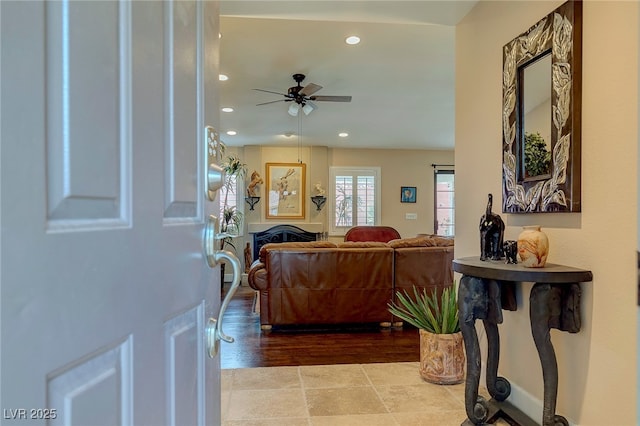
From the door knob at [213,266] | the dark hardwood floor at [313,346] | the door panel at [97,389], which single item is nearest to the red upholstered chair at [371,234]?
the dark hardwood floor at [313,346]

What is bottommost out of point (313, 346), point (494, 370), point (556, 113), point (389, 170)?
point (313, 346)

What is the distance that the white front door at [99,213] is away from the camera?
0.40 meters

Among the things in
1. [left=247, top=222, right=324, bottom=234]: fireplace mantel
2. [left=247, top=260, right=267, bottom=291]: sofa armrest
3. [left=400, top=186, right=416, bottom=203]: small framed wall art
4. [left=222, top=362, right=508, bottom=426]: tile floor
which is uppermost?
[left=400, top=186, right=416, bottom=203]: small framed wall art

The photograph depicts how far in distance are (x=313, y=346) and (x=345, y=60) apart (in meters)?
2.60

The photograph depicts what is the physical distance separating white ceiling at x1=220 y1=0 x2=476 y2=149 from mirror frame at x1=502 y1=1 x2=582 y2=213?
0.76 metres

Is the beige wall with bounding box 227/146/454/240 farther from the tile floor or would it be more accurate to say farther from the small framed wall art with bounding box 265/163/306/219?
the tile floor

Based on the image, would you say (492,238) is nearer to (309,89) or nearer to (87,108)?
(87,108)

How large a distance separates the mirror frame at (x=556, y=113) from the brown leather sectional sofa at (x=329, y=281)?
6.98ft

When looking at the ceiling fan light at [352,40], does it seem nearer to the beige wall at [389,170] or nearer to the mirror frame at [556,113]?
the mirror frame at [556,113]

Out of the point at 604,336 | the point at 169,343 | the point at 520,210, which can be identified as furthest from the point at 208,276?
the point at 520,210

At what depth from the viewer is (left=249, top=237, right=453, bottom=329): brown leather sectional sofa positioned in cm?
402

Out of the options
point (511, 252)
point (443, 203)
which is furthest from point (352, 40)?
point (443, 203)

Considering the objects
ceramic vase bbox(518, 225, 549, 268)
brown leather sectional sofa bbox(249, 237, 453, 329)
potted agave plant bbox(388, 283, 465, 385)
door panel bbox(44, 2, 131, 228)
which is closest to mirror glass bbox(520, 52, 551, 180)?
ceramic vase bbox(518, 225, 549, 268)

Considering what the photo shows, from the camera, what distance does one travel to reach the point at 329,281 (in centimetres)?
405
